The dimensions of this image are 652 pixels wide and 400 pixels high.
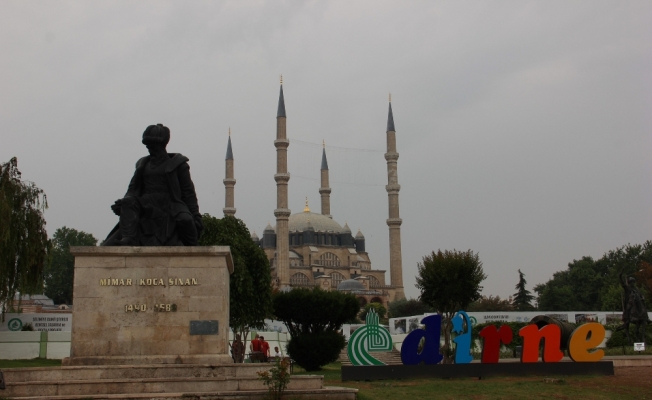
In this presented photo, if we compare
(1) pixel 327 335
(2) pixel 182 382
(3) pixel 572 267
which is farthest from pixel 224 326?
(3) pixel 572 267

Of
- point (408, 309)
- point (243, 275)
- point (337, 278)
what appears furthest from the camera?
point (337, 278)

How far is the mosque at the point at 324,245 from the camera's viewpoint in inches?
2687

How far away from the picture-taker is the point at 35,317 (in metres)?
29.3

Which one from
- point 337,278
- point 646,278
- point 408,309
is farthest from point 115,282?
point 337,278

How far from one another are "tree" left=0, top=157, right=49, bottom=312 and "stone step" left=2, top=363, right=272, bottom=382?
569 inches

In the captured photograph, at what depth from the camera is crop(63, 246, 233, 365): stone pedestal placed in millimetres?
10094

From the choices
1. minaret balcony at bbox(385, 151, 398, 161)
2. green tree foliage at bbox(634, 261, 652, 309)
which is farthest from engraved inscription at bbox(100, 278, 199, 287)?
minaret balcony at bbox(385, 151, 398, 161)

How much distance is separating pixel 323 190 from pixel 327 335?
69.5 meters

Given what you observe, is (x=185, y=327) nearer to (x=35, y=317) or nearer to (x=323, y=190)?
(x=35, y=317)

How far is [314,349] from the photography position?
69.2 feet

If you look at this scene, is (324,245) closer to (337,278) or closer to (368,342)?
(337,278)

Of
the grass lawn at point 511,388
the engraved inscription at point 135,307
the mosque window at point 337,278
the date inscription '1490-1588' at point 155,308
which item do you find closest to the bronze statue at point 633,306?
the grass lawn at point 511,388

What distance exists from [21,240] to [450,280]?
13.7 metres

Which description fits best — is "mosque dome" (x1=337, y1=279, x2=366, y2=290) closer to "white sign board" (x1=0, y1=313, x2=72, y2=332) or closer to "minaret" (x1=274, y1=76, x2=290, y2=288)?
"minaret" (x1=274, y1=76, x2=290, y2=288)
